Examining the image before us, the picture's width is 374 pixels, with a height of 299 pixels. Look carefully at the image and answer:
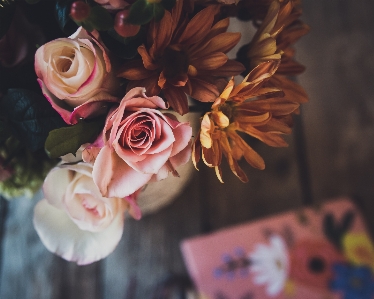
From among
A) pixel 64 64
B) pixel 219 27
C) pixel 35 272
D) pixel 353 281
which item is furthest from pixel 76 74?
pixel 353 281

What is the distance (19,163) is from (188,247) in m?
0.30

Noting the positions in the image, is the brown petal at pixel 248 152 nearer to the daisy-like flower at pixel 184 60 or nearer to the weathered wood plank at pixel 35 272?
the daisy-like flower at pixel 184 60

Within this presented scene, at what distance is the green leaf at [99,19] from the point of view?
27 cm

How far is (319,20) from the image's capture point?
783mm

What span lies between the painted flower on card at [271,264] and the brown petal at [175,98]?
0.35 metres

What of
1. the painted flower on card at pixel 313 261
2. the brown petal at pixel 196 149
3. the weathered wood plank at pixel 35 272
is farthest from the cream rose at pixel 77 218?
the painted flower on card at pixel 313 261

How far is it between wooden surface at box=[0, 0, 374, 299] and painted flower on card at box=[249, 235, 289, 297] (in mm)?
55

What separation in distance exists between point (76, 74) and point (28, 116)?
0.05 metres

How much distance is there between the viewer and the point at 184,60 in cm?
36

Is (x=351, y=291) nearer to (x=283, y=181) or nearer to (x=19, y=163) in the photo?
(x=283, y=181)

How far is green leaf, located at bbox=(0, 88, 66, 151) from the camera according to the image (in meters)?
0.33

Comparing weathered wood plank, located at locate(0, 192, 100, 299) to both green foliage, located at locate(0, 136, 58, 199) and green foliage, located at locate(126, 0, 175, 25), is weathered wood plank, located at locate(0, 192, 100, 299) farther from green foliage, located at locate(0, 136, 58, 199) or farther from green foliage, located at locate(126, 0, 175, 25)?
green foliage, located at locate(126, 0, 175, 25)

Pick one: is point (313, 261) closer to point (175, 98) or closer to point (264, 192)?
point (264, 192)

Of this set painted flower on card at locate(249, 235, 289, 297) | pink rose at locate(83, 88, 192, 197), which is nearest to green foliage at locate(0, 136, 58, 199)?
pink rose at locate(83, 88, 192, 197)
